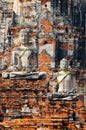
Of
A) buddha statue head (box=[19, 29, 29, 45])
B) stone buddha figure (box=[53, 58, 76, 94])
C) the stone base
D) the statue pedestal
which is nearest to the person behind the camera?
the stone base

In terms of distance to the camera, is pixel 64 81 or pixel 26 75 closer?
pixel 26 75

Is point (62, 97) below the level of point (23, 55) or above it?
above

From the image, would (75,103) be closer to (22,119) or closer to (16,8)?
(22,119)

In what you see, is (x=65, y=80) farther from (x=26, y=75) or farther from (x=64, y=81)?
(x=26, y=75)

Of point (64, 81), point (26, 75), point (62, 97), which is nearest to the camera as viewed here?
point (62, 97)

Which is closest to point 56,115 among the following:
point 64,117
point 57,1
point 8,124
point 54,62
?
point 64,117

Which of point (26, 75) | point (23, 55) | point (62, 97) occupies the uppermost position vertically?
point (26, 75)

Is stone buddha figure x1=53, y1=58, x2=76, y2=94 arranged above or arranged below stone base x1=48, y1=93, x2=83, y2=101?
below

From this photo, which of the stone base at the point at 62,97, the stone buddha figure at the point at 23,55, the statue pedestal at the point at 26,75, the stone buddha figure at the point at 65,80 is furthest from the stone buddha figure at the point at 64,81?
the stone base at the point at 62,97

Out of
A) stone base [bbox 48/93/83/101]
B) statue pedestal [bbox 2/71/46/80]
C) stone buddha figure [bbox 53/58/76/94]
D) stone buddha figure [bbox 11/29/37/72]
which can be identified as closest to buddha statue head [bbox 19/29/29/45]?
stone buddha figure [bbox 11/29/37/72]

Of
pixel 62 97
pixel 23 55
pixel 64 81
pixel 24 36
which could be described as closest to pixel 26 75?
pixel 62 97

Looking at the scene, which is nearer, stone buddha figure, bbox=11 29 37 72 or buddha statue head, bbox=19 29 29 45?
buddha statue head, bbox=19 29 29 45

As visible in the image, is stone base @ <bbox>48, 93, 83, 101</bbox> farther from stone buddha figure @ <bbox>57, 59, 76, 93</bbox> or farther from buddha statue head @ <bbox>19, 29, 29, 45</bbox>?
buddha statue head @ <bbox>19, 29, 29, 45</bbox>

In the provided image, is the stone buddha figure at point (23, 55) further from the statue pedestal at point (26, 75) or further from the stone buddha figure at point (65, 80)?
the statue pedestal at point (26, 75)
